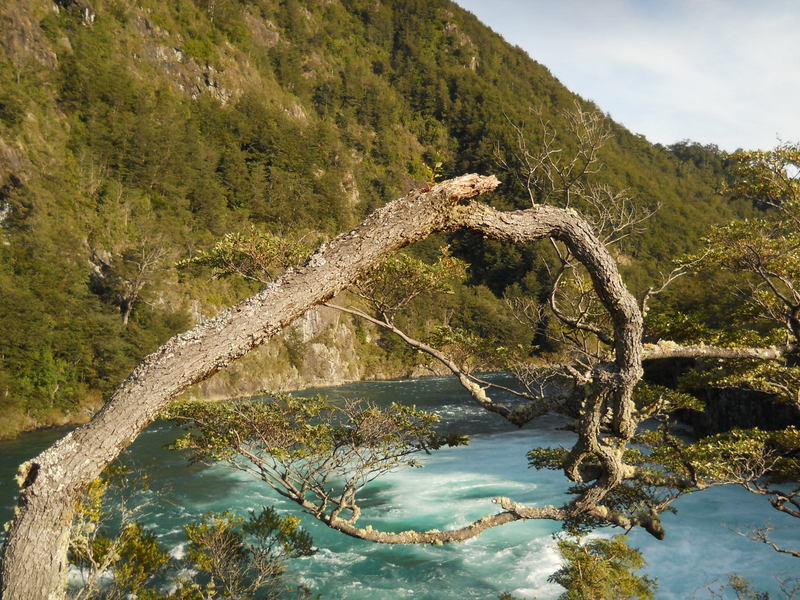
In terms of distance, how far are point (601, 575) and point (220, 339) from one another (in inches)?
334

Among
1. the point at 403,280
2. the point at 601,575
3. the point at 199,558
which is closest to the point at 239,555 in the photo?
the point at 199,558

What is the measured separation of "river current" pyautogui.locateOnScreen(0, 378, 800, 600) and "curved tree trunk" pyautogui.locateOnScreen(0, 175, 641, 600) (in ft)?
23.6

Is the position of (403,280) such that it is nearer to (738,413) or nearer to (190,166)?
(738,413)

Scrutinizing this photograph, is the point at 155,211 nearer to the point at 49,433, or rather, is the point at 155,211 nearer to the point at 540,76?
the point at 49,433

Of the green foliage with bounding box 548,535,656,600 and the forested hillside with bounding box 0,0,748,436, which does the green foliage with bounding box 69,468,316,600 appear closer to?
the green foliage with bounding box 548,535,656,600

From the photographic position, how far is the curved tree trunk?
1.85m

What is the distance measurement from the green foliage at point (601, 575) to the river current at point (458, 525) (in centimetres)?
205

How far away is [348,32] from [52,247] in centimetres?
10393

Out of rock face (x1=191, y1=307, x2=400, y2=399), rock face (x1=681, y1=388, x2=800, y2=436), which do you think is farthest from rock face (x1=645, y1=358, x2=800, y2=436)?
rock face (x1=191, y1=307, x2=400, y2=399)

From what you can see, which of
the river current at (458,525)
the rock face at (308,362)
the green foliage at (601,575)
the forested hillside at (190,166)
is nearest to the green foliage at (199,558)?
the river current at (458,525)

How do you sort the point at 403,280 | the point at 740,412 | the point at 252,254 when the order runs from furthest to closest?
the point at 740,412
the point at 403,280
the point at 252,254

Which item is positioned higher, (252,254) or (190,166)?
(190,166)

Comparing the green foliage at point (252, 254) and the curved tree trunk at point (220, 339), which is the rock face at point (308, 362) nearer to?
the green foliage at point (252, 254)

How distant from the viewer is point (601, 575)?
8.38 meters
